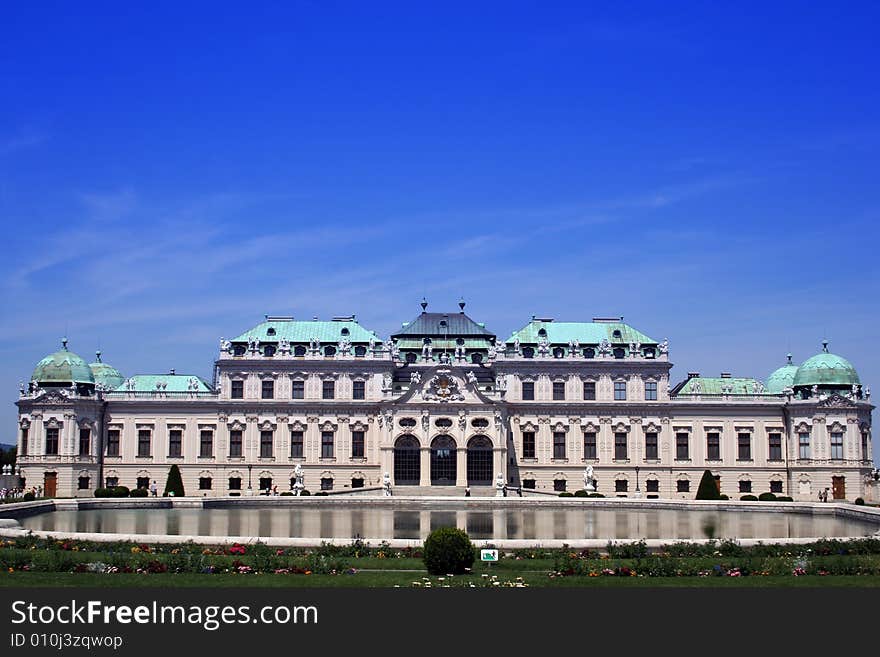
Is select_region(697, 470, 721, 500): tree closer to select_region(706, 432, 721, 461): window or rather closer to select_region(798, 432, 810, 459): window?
select_region(706, 432, 721, 461): window

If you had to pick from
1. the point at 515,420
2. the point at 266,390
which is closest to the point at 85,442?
the point at 266,390

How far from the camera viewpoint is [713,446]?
290 feet

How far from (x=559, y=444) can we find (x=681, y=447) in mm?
10265

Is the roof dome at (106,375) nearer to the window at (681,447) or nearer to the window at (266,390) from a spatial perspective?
the window at (266,390)

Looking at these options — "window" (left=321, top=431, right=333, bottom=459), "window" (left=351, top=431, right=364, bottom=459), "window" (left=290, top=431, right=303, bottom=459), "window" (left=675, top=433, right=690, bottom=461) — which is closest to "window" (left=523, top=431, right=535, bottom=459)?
"window" (left=675, top=433, right=690, bottom=461)

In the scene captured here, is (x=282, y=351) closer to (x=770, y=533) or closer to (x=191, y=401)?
(x=191, y=401)

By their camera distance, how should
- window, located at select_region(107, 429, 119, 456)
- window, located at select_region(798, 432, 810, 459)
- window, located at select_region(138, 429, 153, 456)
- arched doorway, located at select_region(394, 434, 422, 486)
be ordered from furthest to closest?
1. window, located at select_region(138, 429, 153, 456)
2. window, located at select_region(107, 429, 119, 456)
3. window, located at select_region(798, 432, 810, 459)
4. arched doorway, located at select_region(394, 434, 422, 486)

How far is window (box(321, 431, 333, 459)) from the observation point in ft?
289

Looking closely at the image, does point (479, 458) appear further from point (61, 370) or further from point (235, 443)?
point (61, 370)

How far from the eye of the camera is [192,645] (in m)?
17.5

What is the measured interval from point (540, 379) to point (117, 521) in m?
45.6

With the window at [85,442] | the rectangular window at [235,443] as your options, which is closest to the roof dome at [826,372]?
the rectangular window at [235,443]

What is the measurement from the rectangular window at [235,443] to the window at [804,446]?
46033 mm

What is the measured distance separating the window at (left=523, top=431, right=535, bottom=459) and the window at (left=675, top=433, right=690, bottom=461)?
475 inches
